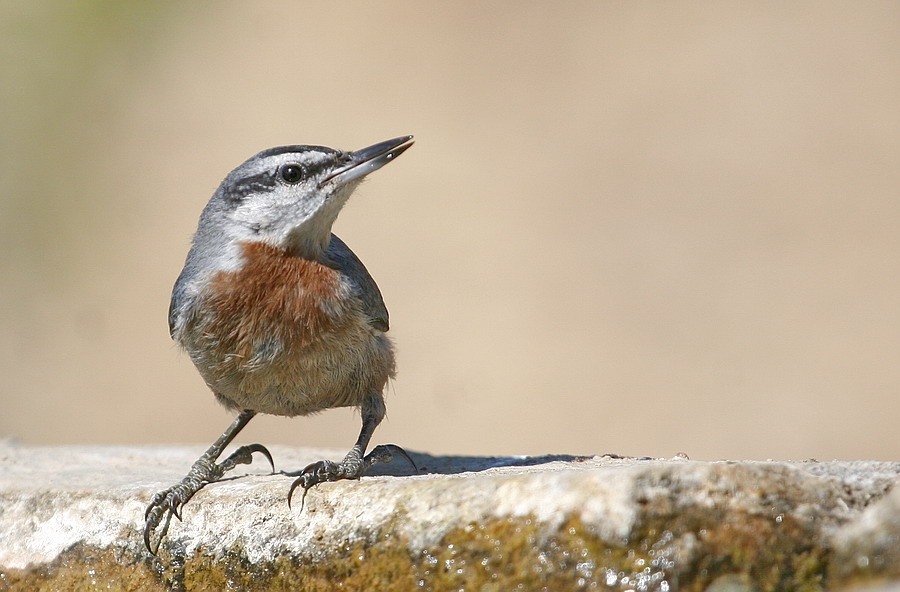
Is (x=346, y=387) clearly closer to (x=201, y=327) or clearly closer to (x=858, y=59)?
(x=201, y=327)

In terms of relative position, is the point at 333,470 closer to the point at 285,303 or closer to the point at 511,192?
the point at 285,303

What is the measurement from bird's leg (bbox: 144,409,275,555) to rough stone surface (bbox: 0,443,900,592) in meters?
0.07

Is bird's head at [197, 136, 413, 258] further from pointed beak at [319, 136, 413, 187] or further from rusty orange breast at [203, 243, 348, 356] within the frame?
rusty orange breast at [203, 243, 348, 356]

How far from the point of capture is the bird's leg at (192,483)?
5.25 metres

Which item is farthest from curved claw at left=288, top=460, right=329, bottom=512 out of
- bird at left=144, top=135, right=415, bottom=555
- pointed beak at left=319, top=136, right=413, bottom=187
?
pointed beak at left=319, top=136, right=413, bottom=187

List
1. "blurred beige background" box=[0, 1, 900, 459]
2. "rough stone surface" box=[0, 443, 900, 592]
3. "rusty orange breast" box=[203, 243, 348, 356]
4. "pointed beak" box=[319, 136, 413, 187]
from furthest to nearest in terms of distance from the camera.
Result: "blurred beige background" box=[0, 1, 900, 459] → "pointed beak" box=[319, 136, 413, 187] → "rusty orange breast" box=[203, 243, 348, 356] → "rough stone surface" box=[0, 443, 900, 592]

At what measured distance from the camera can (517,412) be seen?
14.1 metres

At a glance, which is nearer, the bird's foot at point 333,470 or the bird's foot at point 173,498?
the bird's foot at point 333,470

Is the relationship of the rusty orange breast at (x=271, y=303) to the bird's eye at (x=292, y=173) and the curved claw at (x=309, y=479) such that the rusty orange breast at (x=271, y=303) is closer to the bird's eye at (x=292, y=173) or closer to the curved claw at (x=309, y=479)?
the bird's eye at (x=292, y=173)

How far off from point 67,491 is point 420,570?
224 centimetres

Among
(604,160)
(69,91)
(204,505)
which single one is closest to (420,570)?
(204,505)

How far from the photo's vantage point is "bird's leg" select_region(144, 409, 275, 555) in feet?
17.2

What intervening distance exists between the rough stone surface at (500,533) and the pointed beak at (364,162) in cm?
163

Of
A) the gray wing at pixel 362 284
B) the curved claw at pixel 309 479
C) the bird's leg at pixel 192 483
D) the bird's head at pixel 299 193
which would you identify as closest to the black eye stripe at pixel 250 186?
the bird's head at pixel 299 193
